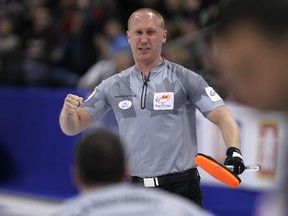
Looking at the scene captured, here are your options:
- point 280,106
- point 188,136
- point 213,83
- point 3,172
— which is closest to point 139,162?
point 188,136

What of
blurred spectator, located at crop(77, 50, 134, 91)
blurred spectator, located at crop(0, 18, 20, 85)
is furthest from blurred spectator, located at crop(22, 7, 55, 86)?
blurred spectator, located at crop(77, 50, 134, 91)

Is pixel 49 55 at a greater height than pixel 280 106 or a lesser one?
greater

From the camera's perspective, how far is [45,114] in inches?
428

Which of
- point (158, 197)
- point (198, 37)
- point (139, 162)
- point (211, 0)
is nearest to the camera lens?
point (158, 197)

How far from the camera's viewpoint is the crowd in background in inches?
414

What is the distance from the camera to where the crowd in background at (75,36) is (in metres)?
10.5

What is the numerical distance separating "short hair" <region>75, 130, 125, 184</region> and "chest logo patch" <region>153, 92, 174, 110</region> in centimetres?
259

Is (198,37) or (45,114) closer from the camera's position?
(198,37)

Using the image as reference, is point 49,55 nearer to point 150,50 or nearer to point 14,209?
point 14,209

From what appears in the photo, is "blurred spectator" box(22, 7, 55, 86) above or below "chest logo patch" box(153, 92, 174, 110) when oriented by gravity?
above

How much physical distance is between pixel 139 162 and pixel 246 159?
3.22m

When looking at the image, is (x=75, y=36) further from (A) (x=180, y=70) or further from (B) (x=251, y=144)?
(A) (x=180, y=70)

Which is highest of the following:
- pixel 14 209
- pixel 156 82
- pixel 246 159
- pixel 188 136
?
pixel 156 82

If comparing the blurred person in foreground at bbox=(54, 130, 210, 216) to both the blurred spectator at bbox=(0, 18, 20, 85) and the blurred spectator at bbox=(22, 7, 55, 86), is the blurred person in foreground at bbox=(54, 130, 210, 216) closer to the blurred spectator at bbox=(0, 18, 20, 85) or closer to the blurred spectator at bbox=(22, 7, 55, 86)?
the blurred spectator at bbox=(22, 7, 55, 86)
